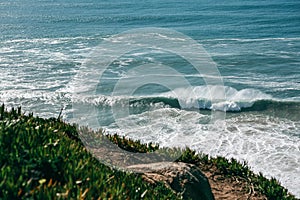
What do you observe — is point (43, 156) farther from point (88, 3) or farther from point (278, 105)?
point (88, 3)

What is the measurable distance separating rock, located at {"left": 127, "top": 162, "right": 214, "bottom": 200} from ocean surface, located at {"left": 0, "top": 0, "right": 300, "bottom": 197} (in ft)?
21.4

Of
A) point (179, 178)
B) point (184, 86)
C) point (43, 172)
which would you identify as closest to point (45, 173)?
point (43, 172)

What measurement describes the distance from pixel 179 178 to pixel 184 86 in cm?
2108

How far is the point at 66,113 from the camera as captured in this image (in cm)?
2328

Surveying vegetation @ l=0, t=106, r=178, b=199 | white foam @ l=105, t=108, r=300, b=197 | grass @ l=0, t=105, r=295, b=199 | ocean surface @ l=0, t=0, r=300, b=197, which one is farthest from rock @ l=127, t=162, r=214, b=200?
white foam @ l=105, t=108, r=300, b=197

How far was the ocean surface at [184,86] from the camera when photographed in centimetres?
1909

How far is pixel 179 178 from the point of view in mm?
8719

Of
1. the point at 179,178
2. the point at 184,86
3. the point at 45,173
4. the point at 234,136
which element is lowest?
the point at 184,86

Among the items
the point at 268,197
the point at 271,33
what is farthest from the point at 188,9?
the point at 268,197

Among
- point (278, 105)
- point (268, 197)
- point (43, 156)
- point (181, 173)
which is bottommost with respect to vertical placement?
point (278, 105)

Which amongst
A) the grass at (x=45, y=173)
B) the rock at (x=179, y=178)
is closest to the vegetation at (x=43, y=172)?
the grass at (x=45, y=173)

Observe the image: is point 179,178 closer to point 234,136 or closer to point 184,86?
point 234,136

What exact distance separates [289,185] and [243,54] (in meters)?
25.5

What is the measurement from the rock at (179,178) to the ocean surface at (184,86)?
6531mm
